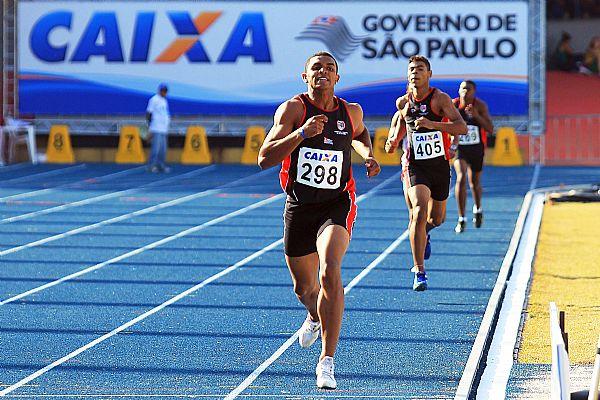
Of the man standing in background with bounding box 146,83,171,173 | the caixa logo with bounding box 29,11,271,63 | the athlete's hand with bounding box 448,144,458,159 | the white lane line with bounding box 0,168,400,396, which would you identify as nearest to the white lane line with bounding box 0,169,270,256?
the white lane line with bounding box 0,168,400,396

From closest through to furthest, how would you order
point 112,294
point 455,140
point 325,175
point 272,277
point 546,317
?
point 325,175
point 546,317
point 112,294
point 272,277
point 455,140

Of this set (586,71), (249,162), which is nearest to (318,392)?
(249,162)

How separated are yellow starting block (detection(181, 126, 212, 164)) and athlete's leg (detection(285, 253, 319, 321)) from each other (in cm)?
2225

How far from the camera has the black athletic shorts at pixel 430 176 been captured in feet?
39.3

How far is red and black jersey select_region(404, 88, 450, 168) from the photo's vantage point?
39.1 ft

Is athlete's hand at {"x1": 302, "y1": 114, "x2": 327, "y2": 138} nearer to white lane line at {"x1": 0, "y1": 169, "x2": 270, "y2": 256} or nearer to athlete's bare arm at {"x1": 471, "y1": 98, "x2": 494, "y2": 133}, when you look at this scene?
white lane line at {"x1": 0, "y1": 169, "x2": 270, "y2": 256}

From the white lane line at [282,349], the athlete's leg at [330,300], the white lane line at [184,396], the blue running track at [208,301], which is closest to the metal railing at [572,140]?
the blue running track at [208,301]

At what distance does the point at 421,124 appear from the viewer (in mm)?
11539

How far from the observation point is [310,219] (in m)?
7.89

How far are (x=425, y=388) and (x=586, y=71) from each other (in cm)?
3101

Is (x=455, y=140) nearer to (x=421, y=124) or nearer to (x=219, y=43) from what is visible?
(x=421, y=124)

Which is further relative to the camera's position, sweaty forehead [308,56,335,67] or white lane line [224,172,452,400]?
sweaty forehead [308,56,335,67]

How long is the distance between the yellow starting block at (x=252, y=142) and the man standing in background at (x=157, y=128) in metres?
2.61

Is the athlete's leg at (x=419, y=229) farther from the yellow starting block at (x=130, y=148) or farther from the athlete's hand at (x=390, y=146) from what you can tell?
the yellow starting block at (x=130, y=148)
